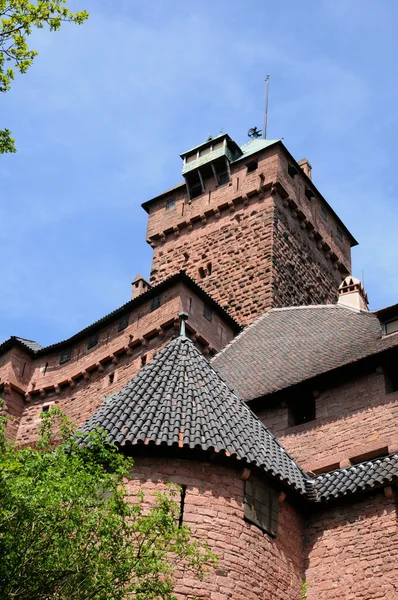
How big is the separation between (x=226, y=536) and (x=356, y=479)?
259 centimetres

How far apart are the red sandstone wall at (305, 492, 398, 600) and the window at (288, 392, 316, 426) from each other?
2698mm

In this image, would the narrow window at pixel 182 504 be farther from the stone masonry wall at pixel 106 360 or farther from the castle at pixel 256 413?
the stone masonry wall at pixel 106 360

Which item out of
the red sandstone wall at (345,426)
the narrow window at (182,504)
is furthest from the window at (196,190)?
the narrow window at (182,504)

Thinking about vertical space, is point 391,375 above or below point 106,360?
below

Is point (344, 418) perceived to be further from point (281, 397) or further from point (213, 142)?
point (213, 142)

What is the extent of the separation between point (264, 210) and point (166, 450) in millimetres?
17367

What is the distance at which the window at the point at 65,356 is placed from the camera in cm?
2609

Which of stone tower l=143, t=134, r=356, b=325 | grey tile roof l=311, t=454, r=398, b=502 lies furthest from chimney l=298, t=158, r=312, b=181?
grey tile roof l=311, t=454, r=398, b=502

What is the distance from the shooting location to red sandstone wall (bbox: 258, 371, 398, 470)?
1484 cm

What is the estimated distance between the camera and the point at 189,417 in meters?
13.1

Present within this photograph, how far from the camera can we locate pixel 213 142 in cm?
3278

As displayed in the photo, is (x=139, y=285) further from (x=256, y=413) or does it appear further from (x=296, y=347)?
(x=256, y=413)

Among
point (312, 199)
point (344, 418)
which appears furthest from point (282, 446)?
point (312, 199)

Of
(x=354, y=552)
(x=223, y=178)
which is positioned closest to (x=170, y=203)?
(x=223, y=178)
